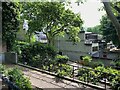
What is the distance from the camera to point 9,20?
9391 millimetres

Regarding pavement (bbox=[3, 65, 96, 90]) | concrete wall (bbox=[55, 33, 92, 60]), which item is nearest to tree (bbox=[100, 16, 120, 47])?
concrete wall (bbox=[55, 33, 92, 60])

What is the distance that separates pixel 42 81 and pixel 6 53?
362 cm

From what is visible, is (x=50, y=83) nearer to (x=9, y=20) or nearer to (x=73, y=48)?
(x=9, y=20)

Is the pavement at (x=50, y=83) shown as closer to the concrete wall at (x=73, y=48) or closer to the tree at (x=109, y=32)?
the tree at (x=109, y=32)

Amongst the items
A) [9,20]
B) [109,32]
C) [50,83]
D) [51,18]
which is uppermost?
[51,18]

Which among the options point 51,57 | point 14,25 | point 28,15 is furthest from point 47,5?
point 14,25

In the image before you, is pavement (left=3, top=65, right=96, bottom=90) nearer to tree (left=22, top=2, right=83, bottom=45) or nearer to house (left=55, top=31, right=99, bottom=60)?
tree (left=22, top=2, right=83, bottom=45)

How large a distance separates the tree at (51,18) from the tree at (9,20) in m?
4.84

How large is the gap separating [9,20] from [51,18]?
19.5 feet

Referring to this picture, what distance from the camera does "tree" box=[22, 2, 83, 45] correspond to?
14.6 metres

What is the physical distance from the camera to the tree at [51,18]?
14.6 m

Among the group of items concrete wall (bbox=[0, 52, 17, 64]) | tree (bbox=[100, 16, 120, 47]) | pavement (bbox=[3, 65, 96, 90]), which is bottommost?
pavement (bbox=[3, 65, 96, 90])

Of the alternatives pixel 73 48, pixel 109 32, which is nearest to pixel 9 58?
pixel 109 32

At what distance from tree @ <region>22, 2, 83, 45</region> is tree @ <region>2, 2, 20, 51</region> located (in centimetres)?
484
